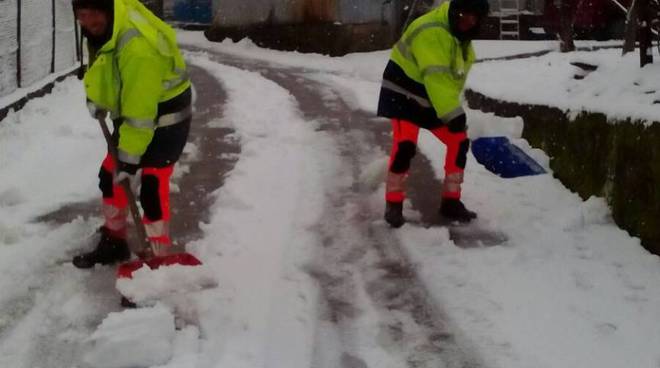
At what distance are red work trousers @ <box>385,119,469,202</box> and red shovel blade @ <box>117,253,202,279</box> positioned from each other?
178 centimetres

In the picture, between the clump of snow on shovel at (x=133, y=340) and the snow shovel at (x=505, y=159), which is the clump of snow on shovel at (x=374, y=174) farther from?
the clump of snow on shovel at (x=133, y=340)

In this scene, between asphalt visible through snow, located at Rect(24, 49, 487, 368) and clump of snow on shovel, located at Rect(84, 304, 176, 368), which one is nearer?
clump of snow on shovel, located at Rect(84, 304, 176, 368)

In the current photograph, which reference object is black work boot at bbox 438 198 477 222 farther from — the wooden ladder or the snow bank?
the wooden ladder

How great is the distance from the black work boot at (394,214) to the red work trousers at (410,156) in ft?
0.12

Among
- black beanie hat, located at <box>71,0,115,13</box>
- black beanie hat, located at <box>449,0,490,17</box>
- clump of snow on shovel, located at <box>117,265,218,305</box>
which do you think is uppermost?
black beanie hat, located at <box>71,0,115,13</box>

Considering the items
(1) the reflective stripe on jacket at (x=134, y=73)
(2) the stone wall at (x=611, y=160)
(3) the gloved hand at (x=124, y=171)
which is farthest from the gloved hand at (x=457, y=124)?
(3) the gloved hand at (x=124, y=171)

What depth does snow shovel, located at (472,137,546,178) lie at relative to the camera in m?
6.69

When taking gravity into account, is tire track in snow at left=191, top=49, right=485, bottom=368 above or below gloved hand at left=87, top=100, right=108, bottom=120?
below

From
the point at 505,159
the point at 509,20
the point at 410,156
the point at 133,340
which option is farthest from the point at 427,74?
the point at 509,20

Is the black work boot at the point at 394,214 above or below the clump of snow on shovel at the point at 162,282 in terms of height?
below

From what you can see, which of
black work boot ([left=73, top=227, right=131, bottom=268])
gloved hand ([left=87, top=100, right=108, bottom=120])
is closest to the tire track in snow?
black work boot ([left=73, top=227, right=131, bottom=268])

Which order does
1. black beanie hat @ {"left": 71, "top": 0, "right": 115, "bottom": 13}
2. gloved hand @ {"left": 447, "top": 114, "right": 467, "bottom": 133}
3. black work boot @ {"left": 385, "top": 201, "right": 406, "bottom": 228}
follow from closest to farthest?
1. black beanie hat @ {"left": 71, "top": 0, "right": 115, "bottom": 13}
2. gloved hand @ {"left": 447, "top": 114, "right": 467, "bottom": 133}
3. black work boot @ {"left": 385, "top": 201, "right": 406, "bottom": 228}

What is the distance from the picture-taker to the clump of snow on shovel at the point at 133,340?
349 cm

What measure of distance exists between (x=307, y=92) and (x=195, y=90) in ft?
5.82
